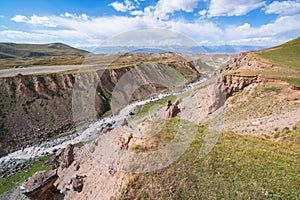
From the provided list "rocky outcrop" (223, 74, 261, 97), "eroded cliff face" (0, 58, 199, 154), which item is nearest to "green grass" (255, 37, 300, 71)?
"rocky outcrop" (223, 74, 261, 97)

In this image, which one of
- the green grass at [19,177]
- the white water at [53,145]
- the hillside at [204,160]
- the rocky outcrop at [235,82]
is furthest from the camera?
the white water at [53,145]

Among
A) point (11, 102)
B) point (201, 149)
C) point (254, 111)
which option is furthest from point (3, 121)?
point (254, 111)

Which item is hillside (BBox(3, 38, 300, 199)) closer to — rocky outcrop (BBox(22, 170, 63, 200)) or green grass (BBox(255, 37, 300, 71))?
rocky outcrop (BBox(22, 170, 63, 200))

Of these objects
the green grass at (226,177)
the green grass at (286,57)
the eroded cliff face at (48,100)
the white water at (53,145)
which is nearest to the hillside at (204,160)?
the green grass at (226,177)

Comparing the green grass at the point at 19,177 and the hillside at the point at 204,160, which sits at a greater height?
the hillside at the point at 204,160

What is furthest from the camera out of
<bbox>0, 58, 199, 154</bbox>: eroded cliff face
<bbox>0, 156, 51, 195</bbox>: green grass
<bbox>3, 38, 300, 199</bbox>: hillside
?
<bbox>0, 58, 199, 154</bbox>: eroded cliff face

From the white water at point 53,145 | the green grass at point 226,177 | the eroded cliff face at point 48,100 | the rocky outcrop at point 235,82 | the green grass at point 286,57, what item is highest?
the green grass at point 286,57

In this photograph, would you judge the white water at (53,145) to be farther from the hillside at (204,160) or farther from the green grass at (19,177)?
the hillside at (204,160)
